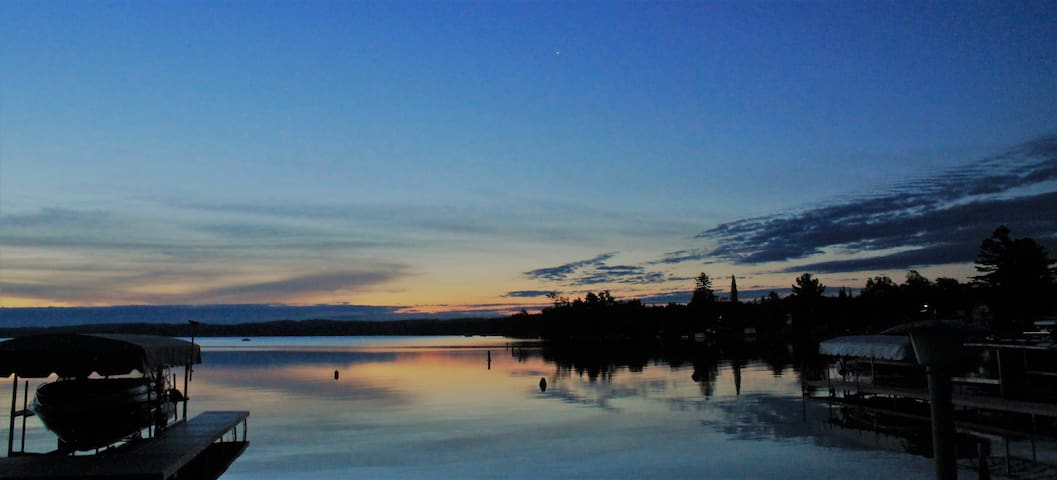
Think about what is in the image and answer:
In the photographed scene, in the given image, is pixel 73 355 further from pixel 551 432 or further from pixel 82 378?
pixel 551 432

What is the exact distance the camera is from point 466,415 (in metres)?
37.8

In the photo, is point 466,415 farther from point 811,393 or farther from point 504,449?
point 811,393

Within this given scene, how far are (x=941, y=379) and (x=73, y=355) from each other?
17.7m

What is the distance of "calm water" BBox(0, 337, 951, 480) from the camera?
22906 mm

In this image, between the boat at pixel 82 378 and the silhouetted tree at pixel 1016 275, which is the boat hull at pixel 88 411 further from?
the silhouetted tree at pixel 1016 275

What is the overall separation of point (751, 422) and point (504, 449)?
10.7 meters

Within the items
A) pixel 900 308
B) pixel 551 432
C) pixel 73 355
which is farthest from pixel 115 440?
pixel 900 308

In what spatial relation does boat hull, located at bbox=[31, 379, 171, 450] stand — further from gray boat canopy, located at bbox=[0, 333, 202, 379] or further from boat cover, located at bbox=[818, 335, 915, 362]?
boat cover, located at bbox=[818, 335, 915, 362]

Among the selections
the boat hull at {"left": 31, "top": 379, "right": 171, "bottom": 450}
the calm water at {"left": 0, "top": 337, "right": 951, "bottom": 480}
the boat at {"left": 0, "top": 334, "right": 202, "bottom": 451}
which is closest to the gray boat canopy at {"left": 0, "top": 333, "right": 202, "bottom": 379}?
the boat at {"left": 0, "top": 334, "right": 202, "bottom": 451}

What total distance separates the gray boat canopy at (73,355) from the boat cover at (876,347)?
24161 millimetres

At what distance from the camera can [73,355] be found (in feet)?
61.7

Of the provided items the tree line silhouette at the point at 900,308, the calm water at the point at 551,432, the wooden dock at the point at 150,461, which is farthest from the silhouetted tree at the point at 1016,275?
the wooden dock at the point at 150,461

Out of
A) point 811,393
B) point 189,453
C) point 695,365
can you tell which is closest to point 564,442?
point 189,453

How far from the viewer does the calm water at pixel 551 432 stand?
2291 cm
